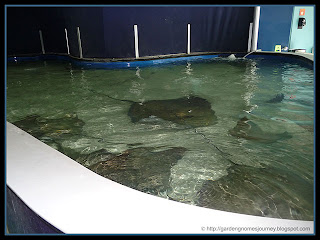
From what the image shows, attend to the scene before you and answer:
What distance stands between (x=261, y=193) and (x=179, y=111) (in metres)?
1.92

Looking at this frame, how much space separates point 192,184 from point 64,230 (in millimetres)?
1089

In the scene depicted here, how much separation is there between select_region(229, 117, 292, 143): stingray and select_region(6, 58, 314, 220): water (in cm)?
1

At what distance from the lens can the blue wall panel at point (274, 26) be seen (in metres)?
7.75

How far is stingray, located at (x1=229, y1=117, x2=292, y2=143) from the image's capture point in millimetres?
2599

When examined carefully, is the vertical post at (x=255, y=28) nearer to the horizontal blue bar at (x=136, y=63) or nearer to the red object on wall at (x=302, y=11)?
the red object on wall at (x=302, y=11)

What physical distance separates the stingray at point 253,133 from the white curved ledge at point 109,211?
1547mm

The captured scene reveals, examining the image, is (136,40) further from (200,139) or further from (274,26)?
(200,139)

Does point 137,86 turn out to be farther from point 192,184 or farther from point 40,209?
point 40,209

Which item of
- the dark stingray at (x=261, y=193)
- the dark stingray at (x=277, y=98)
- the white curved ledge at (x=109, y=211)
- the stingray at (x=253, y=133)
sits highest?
the white curved ledge at (x=109, y=211)

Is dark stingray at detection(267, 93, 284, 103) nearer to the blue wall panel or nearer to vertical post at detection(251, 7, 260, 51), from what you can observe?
the blue wall panel

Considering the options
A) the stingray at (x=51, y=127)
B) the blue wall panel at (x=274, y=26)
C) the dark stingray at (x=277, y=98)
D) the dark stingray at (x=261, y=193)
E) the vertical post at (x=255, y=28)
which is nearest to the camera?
the dark stingray at (x=261, y=193)

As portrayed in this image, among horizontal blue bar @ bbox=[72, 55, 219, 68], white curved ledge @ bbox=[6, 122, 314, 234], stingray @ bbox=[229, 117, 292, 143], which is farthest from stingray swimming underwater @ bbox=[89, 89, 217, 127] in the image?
horizontal blue bar @ bbox=[72, 55, 219, 68]

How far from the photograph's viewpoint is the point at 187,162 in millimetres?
2221

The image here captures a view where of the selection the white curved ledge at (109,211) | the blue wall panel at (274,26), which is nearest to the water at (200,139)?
the white curved ledge at (109,211)
